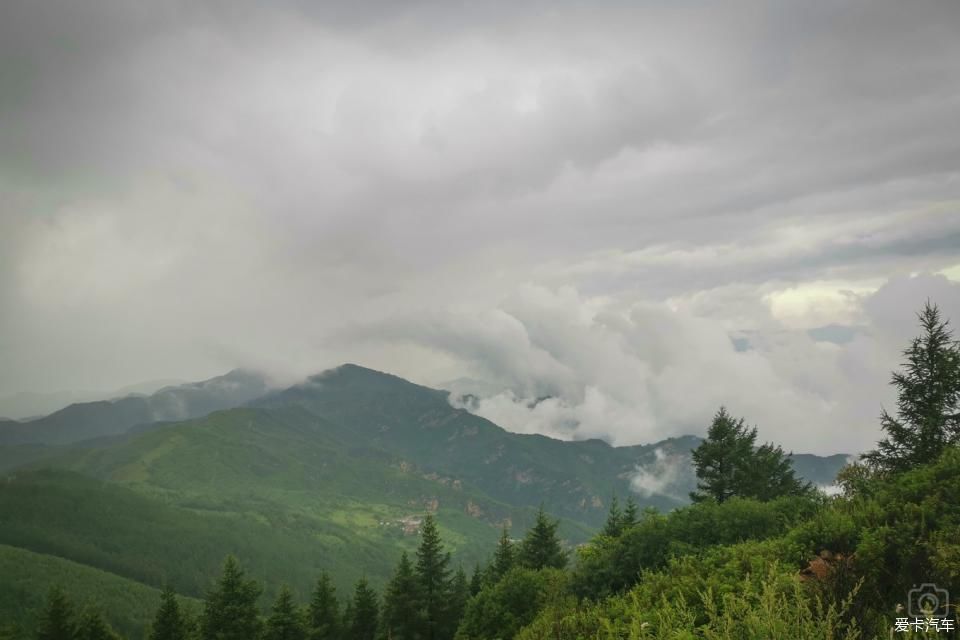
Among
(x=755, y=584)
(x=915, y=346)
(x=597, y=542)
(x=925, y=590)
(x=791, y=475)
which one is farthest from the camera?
(x=791, y=475)

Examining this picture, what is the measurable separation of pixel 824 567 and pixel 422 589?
53983 mm

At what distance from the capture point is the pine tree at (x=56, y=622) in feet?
196

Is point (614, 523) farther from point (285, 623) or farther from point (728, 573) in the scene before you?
point (728, 573)

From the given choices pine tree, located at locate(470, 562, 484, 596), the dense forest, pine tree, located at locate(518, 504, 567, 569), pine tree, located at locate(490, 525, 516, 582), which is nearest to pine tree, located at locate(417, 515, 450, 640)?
the dense forest

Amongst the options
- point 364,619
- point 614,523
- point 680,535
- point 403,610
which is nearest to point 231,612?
point 364,619

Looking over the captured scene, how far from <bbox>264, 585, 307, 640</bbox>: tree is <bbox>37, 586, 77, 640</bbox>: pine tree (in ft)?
80.0

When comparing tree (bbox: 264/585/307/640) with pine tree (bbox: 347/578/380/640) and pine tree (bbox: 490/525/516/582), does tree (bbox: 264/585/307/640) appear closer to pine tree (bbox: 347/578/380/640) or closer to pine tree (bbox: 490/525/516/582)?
pine tree (bbox: 347/578/380/640)

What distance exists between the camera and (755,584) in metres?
16.4

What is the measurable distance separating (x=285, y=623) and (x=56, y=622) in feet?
89.7

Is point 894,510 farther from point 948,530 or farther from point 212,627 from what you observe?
point 212,627

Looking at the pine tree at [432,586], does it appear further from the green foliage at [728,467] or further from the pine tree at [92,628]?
the pine tree at [92,628]

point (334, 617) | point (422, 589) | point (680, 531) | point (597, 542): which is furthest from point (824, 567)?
point (334, 617)

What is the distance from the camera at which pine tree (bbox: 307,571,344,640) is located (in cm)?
6438

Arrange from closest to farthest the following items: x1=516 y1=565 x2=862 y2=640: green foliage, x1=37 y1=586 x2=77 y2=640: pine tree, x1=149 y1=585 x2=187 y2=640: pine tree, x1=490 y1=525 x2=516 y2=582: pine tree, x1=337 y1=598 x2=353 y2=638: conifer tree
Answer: x1=516 y1=565 x2=862 y2=640: green foliage < x1=37 y1=586 x2=77 y2=640: pine tree < x1=149 y1=585 x2=187 y2=640: pine tree < x1=490 y1=525 x2=516 y2=582: pine tree < x1=337 y1=598 x2=353 y2=638: conifer tree
